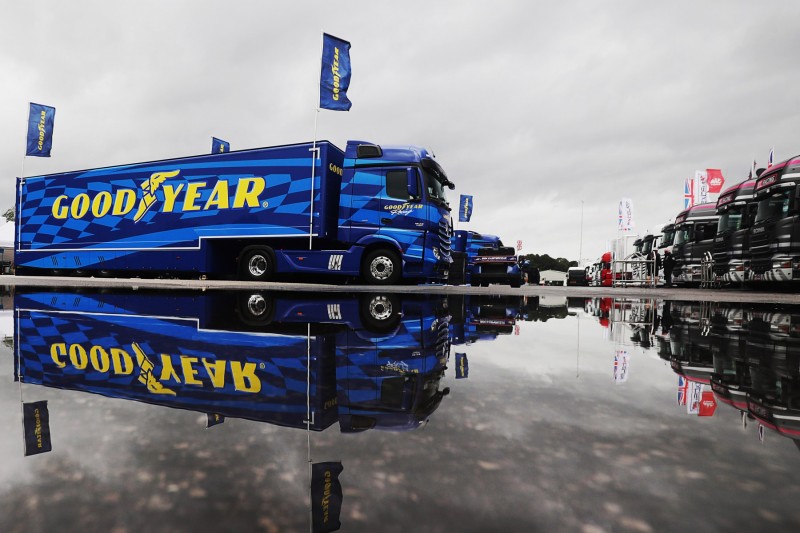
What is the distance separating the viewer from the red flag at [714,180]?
28984 millimetres

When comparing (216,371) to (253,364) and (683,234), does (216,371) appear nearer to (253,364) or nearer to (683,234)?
(253,364)

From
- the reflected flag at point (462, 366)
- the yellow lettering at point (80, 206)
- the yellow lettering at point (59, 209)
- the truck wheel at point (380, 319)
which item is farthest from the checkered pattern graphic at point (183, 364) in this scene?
the yellow lettering at point (59, 209)

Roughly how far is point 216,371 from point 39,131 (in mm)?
22953

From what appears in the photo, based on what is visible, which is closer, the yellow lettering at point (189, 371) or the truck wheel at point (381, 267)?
the yellow lettering at point (189, 371)

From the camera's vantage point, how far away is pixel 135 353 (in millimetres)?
2352

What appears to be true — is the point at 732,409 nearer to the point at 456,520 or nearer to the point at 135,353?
the point at 456,520

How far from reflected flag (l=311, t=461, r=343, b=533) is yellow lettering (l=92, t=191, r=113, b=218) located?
1525 centimetres

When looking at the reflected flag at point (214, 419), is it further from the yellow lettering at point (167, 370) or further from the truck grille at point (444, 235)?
the truck grille at point (444, 235)

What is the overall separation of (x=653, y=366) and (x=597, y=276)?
34110 mm

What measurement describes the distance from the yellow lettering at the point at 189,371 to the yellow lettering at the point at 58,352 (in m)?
0.55

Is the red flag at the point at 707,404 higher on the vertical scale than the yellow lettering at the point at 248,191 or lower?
lower

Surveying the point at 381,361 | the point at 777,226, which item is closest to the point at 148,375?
the point at 381,361

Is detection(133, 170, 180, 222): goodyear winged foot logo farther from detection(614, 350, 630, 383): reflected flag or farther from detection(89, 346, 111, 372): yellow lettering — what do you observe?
detection(614, 350, 630, 383): reflected flag

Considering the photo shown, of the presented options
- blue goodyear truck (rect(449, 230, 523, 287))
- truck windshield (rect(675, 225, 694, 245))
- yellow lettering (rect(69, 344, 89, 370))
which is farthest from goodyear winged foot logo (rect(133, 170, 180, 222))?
truck windshield (rect(675, 225, 694, 245))
